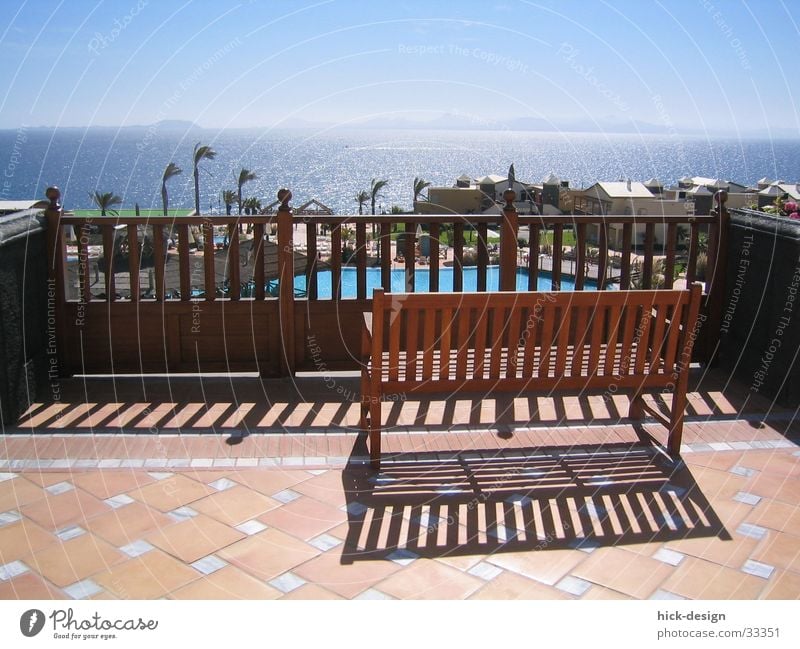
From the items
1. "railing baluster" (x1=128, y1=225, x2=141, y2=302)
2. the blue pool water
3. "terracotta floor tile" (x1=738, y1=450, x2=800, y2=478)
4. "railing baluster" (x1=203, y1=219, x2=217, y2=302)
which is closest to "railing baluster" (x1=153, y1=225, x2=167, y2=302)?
"railing baluster" (x1=128, y1=225, x2=141, y2=302)

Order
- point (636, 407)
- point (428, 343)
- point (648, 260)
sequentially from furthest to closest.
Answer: point (648, 260) → point (636, 407) → point (428, 343)

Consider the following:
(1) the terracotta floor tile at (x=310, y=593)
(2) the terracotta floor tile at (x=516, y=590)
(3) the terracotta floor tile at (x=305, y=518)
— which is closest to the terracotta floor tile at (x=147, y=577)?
(1) the terracotta floor tile at (x=310, y=593)

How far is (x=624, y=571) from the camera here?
9.59 ft

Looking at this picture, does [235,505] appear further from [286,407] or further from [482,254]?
[482,254]

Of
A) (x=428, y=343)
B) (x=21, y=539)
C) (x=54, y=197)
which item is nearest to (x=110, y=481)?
(x=21, y=539)

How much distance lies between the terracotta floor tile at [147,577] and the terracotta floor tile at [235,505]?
0.38 metres

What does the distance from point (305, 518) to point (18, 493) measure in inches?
50.1

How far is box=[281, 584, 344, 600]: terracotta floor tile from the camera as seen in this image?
2746mm

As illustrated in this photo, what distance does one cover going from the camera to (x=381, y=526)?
10.8 ft

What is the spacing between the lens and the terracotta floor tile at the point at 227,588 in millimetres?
2736

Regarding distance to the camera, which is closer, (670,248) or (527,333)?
(527,333)

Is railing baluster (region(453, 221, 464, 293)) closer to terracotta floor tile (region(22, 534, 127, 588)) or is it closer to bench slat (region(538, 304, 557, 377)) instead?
bench slat (region(538, 304, 557, 377))
